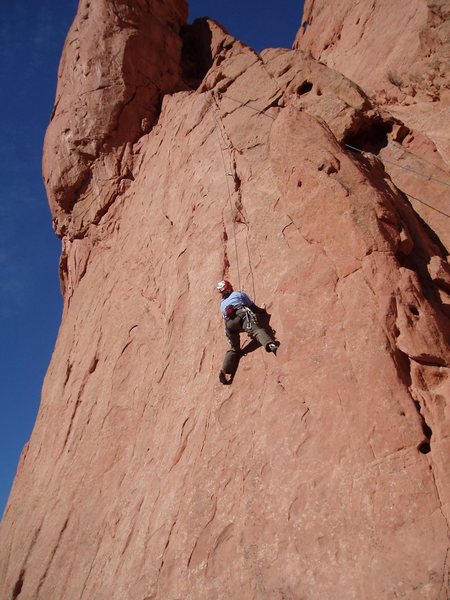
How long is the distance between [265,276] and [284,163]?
2.23 m

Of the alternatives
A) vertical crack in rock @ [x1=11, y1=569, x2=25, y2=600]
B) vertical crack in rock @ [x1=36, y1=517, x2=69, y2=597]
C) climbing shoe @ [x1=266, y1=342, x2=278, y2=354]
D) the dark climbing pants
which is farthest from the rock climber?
vertical crack in rock @ [x1=11, y1=569, x2=25, y2=600]

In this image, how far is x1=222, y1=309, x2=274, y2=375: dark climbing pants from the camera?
7777 millimetres

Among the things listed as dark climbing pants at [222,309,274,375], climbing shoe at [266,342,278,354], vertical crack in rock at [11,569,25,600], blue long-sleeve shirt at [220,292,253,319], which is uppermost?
blue long-sleeve shirt at [220,292,253,319]

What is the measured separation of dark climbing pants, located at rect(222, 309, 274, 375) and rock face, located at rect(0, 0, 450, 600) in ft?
0.54

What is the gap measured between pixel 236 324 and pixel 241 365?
654mm

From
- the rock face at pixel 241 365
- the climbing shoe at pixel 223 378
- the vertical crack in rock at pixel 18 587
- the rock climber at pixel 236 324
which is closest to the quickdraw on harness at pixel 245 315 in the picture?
the rock climber at pixel 236 324

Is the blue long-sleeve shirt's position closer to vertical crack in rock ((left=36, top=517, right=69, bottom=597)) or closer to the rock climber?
the rock climber

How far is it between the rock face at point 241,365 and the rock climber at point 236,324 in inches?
7.0

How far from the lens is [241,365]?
8.09 m

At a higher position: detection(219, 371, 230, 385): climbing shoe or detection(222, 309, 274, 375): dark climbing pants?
detection(222, 309, 274, 375): dark climbing pants

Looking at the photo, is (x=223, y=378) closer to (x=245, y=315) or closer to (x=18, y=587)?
(x=245, y=315)

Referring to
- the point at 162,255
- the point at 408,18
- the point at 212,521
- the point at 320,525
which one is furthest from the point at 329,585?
the point at 408,18

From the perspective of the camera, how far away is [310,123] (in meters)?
9.47

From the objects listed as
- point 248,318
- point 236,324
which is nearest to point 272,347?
point 248,318
